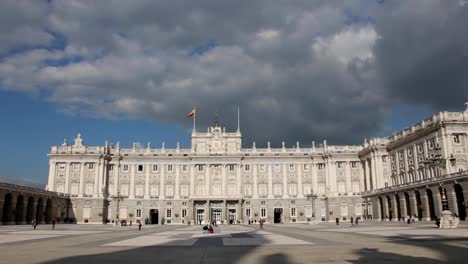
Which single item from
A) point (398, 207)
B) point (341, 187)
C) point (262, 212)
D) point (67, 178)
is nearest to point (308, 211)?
point (341, 187)

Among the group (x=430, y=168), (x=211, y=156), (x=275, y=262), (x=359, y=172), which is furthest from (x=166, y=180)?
(x=275, y=262)

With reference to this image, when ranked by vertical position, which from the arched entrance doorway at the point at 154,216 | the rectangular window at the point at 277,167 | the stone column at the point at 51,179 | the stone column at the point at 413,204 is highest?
the rectangular window at the point at 277,167

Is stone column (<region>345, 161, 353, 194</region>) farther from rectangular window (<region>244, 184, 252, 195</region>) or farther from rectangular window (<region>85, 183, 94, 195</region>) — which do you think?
rectangular window (<region>85, 183, 94, 195</region>)

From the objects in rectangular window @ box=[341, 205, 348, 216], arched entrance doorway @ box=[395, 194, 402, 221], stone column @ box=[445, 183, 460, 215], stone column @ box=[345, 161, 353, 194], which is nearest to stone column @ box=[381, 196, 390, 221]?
arched entrance doorway @ box=[395, 194, 402, 221]

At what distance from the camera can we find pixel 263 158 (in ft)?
323

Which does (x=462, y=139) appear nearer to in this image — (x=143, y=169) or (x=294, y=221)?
(x=294, y=221)

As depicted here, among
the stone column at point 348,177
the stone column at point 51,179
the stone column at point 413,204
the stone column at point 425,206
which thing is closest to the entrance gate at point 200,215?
the stone column at point 348,177

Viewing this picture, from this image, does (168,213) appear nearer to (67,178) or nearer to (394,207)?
(67,178)

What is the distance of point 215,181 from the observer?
9744cm

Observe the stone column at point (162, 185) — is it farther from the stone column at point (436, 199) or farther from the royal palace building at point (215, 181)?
the stone column at point (436, 199)

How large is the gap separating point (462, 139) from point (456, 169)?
15.8 feet

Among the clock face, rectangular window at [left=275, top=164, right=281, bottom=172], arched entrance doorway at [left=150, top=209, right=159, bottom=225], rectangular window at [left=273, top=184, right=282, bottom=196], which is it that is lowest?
arched entrance doorway at [left=150, top=209, right=159, bottom=225]

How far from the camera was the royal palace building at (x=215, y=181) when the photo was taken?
9375 cm

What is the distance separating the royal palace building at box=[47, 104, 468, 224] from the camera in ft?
308
